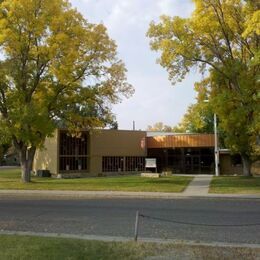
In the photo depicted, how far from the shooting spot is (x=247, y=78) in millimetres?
31297

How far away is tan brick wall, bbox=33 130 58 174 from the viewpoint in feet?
173

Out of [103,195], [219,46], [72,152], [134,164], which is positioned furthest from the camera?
[134,164]

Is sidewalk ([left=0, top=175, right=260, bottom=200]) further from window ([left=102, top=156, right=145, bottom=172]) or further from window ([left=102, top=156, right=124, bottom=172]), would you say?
window ([left=102, top=156, right=145, bottom=172])

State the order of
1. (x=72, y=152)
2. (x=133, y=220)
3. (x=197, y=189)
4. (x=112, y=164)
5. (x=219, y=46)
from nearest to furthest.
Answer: (x=133, y=220), (x=197, y=189), (x=219, y=46), (x=72, y=152), (x=112, y=164)

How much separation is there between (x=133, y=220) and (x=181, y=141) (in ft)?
140

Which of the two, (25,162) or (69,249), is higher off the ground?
(25,162)

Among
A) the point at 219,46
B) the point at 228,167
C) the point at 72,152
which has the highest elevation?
the point at 219,46

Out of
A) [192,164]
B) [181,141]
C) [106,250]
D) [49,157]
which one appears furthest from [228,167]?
[106,250]

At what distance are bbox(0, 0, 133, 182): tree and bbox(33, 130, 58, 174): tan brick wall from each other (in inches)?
560

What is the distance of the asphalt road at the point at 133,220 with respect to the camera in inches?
484

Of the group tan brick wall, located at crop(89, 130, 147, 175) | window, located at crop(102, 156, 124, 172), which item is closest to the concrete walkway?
tan brick wall, located at crop(89, 130, 147, 175)

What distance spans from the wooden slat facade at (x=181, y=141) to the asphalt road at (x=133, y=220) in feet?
117

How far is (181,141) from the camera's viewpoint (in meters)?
57.5

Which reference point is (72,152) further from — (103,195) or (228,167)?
(103,195)
